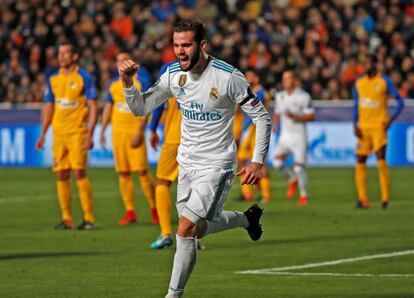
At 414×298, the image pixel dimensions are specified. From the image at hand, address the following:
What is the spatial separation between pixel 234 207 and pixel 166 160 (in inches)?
257

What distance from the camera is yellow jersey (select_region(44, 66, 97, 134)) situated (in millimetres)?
16812

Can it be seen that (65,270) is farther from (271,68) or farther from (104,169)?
(271,68)

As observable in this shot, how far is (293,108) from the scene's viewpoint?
72.9 feet

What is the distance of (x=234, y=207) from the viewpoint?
2055cm

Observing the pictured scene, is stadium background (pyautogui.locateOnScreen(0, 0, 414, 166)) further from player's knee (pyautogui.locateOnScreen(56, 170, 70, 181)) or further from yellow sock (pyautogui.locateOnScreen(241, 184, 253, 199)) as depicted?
player's knee (pyautogui.locateOnScreen(56, 170, 70, 181))

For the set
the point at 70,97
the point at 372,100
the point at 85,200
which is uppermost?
the point at 70,97

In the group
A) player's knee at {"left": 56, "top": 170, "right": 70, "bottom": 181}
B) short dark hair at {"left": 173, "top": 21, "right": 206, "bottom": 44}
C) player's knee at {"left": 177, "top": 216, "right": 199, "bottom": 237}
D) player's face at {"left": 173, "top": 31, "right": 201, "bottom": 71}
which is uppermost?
short dark hair at {"left": 173, "top": 21, "right": 206, "bottom": 44}

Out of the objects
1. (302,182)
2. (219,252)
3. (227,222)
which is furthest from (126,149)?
(227,222)

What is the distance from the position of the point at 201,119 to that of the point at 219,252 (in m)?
4.17

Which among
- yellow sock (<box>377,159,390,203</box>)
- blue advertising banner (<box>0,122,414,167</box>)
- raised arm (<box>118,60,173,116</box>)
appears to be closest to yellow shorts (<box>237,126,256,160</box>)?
yellow sock (<box>377,159,390,203</box>)

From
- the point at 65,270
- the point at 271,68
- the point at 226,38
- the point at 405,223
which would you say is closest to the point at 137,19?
the point at 226,38

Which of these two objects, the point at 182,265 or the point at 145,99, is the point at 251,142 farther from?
the point at 182,265

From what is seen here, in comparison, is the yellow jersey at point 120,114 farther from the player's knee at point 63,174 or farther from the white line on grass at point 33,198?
the white line on grass at point 33,198

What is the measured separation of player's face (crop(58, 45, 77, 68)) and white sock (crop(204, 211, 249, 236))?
6.07m
